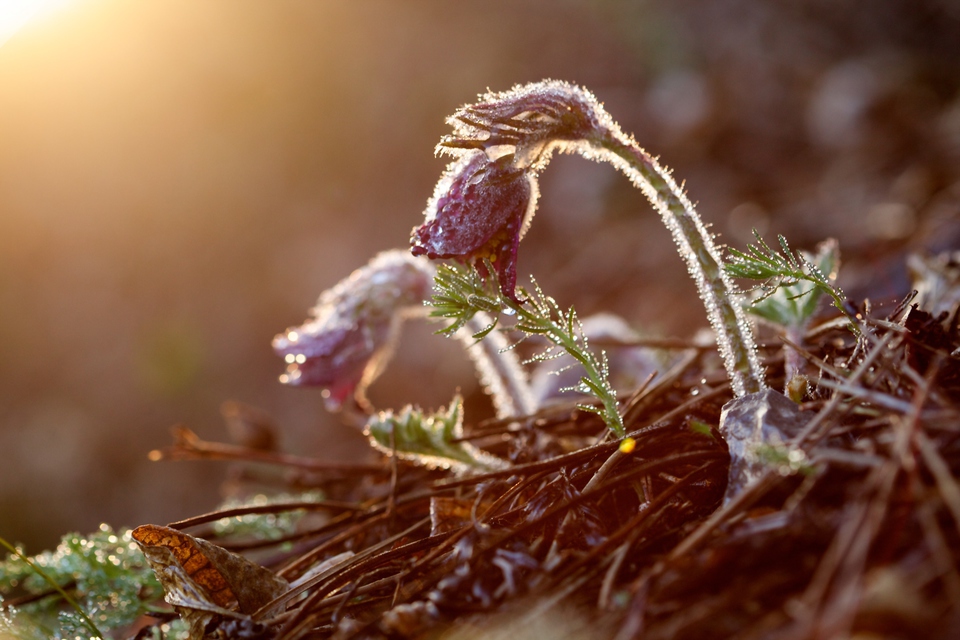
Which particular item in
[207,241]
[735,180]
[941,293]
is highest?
[207,241]

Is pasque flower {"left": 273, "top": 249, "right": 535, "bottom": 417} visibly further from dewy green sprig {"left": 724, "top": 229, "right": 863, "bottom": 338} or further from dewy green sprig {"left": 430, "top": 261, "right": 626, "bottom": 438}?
dewy green sprig {"left": 724, "top": 229, "right": 863, "bottom": 338}

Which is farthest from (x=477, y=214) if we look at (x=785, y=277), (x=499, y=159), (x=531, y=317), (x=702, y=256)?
(x=785, y=277)

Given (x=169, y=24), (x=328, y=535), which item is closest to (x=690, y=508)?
(x=328, y=535)

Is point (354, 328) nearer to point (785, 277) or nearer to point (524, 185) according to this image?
point (524, 185)

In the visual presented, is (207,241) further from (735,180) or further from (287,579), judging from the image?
(287,579)

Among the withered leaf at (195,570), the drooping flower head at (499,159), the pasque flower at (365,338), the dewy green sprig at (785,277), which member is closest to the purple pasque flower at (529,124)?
the drooping flower head at (499,159)

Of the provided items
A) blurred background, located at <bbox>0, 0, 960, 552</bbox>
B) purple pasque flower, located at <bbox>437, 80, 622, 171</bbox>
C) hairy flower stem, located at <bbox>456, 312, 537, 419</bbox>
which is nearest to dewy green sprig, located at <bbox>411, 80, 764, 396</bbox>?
purple pasque flower, located at <bbox>437, 80, 622, 171</bbox>
